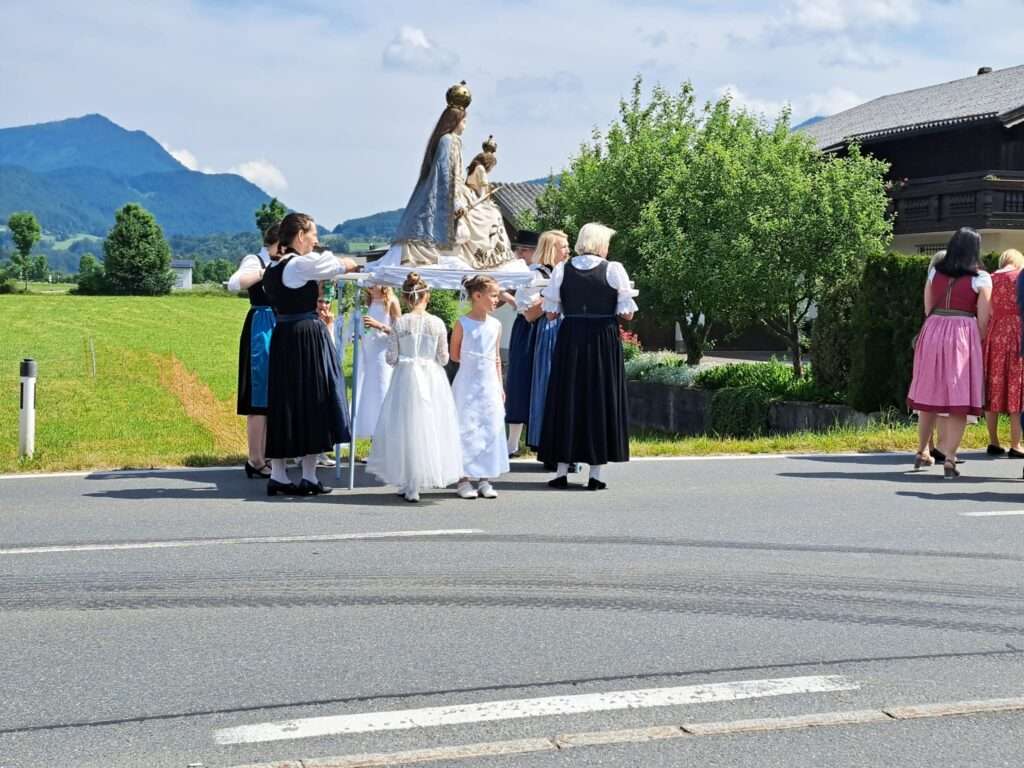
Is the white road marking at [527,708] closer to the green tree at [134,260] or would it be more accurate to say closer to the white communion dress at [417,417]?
the white communion dress at [417,417]

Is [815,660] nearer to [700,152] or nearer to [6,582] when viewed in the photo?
[6,582]

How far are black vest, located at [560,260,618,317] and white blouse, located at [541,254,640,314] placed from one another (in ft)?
0.09

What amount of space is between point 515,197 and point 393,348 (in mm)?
55220

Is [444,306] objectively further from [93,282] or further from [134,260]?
[134,260]

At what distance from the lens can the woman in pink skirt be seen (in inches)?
468

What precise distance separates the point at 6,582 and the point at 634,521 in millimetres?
3914

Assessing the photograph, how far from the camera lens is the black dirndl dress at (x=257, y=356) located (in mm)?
11555

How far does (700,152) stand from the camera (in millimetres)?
37312

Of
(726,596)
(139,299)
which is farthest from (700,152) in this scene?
(139,299)

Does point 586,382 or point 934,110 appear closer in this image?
point 586,382

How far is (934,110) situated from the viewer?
142 ft

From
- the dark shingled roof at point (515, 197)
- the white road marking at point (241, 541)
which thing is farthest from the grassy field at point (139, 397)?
the dark shingled roof at point (515, 197)

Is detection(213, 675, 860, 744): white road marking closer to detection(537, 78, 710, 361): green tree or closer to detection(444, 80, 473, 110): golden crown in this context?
detection(444, 80, 473, 110): golden crown

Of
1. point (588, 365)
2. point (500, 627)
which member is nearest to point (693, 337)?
point (588, 365)
